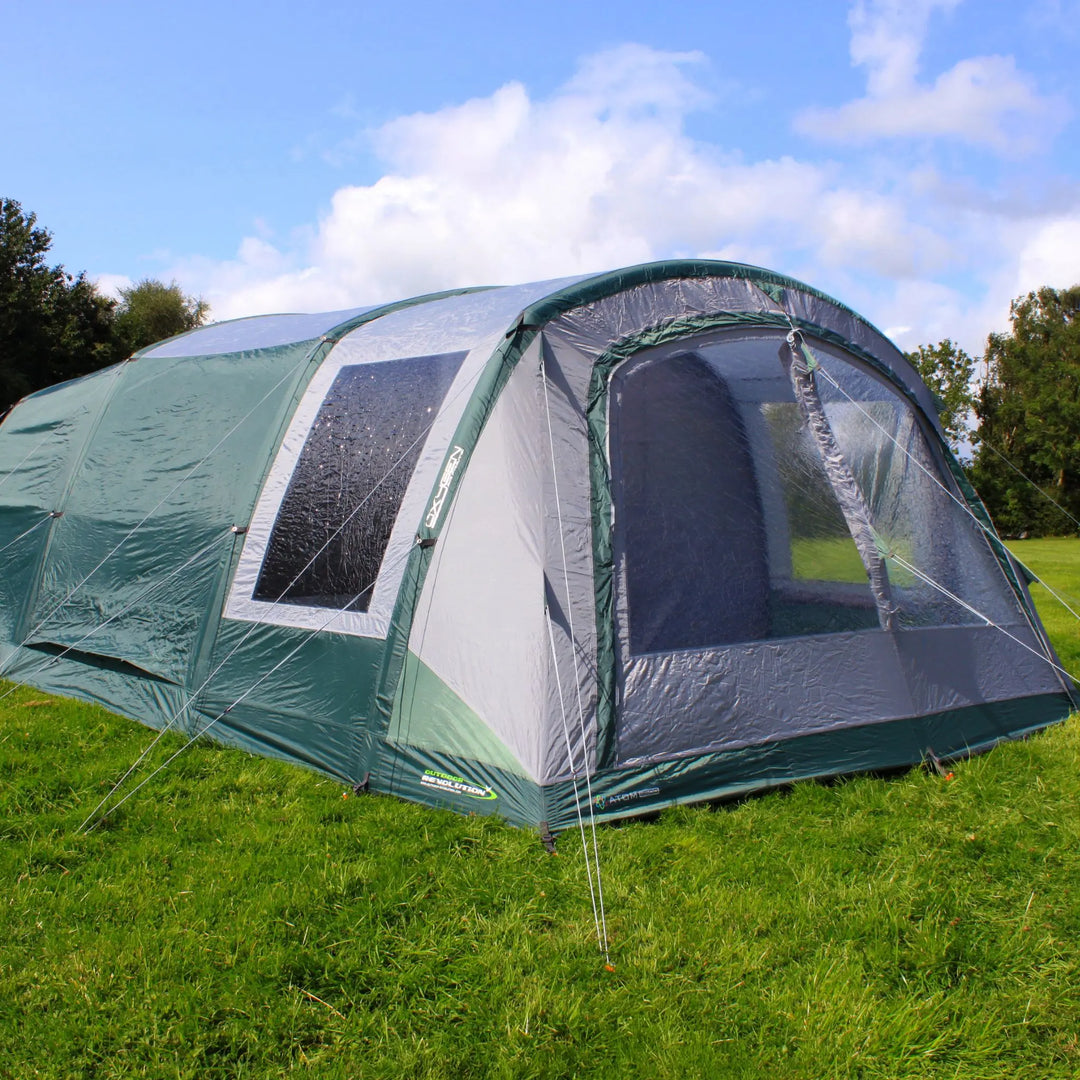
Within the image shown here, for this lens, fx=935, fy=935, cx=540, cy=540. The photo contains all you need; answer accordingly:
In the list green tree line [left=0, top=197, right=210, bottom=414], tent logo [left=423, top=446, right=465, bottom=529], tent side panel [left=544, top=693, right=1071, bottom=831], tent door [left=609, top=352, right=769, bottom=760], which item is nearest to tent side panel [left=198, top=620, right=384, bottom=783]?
tent logo [left=423, top=446, right=465, bottom=529]

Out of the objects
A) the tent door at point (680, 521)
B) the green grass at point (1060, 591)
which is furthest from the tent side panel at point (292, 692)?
the green grass at point (1060, 591)

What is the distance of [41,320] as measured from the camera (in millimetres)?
25094

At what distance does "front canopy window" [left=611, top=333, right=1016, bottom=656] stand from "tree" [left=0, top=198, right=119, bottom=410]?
23.0m

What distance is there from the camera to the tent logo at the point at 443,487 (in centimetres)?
421

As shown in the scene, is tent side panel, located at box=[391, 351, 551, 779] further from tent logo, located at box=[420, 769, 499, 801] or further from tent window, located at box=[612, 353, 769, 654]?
tent window, located at box=[612, 353, 769, 654]

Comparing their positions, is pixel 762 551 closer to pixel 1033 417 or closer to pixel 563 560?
pixel 563 560

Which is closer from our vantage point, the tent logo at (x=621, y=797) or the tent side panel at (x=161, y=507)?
the tent logo at (x=621, y=797)

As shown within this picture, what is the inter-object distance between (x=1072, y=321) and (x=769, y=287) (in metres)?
33.5

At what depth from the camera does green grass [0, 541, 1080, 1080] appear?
2.51 metres

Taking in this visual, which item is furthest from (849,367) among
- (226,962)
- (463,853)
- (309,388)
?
(226,962)

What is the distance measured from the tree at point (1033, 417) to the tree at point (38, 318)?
2560 centimetres

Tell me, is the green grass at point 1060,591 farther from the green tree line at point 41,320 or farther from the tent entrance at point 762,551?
the green tree line at point 41,320

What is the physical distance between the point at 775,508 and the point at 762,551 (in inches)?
9.3

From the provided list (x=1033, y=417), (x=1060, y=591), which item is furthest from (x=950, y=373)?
(x=1060, y=591)
